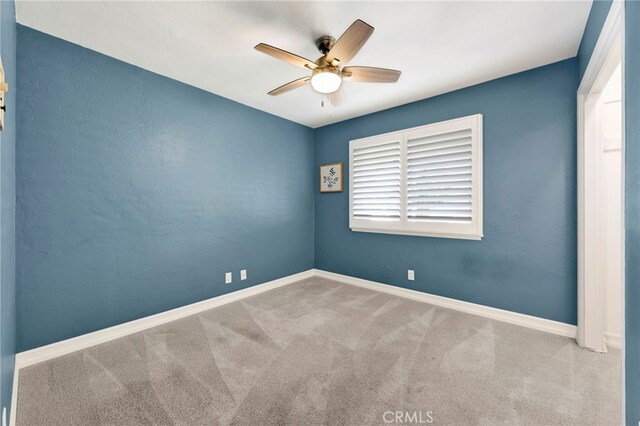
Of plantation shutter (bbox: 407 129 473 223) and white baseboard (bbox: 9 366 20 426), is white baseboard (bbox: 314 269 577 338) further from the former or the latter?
white baseboard (bbox: 9 366 20 426)

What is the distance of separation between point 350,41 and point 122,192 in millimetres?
2346

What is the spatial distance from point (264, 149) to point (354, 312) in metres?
2.46

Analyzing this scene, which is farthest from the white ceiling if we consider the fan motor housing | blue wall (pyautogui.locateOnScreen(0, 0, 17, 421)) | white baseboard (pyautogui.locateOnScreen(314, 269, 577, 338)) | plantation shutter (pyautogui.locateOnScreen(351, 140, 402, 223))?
white baseboard (pyautogui.locateOnScreen(314, 269, 577, 338))

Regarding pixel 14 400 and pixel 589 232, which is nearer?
pixel 14 400

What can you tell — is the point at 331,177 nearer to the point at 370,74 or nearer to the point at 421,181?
the point at 421,181

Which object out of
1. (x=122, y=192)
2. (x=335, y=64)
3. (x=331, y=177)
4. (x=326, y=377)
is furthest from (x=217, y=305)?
(x=335, y=64)

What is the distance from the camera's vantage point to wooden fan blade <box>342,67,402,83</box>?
2.04 metres

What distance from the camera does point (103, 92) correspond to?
2312 mm

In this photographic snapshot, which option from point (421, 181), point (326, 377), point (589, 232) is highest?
point (421, 181)

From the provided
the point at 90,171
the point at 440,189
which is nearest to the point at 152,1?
the point at 90,171

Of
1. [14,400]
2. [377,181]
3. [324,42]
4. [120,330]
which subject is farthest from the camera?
[377,181]

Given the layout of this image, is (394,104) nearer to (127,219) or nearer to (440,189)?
(440,189)

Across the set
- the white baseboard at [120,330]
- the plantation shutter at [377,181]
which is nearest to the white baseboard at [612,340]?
the plantation shutter at [377,181]

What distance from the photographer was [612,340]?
2.23 meters
